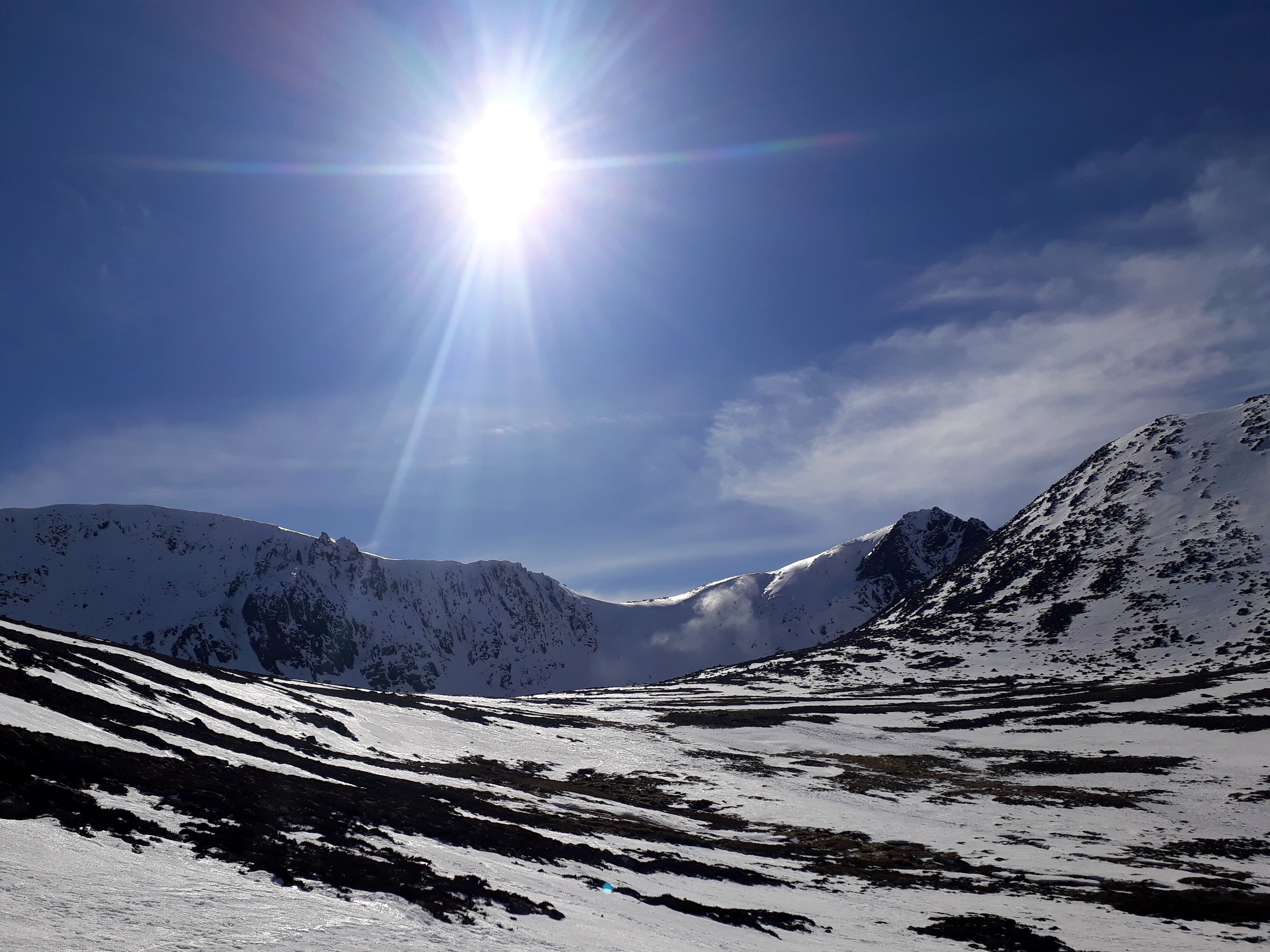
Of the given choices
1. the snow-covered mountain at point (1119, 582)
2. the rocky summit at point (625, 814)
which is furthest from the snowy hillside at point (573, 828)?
the snow-covered mountain at point (1119, 582)

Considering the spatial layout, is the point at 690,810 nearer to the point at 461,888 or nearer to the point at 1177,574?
the point at 461,888

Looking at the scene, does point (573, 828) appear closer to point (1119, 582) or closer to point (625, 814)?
point (625, 814)

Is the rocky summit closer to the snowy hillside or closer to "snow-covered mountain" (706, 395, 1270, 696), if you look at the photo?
the snowy hillside

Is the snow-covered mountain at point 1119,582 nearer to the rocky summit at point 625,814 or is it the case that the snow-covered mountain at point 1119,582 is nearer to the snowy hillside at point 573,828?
the rocky summit at point 625,814

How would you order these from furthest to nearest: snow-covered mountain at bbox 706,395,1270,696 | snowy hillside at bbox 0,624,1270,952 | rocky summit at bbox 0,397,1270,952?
snow-covered mountain at bbox 706,395,1270,696, rocky summit at bbox 0,397,1270,952, snowy hillside at bbox 0,624,1270,952

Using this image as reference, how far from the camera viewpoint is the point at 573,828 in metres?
28.3

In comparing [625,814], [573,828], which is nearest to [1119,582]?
[625,814]

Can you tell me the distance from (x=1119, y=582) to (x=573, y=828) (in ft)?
460

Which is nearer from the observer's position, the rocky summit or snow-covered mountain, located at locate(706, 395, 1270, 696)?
the rocky summit

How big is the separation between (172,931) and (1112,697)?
9256cm

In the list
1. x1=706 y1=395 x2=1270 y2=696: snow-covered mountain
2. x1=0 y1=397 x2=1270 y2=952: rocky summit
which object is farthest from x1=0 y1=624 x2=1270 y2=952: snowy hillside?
x1=706 y1=395 x2=1270 y2=696: snow-covered mountain

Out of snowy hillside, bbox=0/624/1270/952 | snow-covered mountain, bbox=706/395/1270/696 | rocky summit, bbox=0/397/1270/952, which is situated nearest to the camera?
snowy hillside, bbox=0/624/1270/952

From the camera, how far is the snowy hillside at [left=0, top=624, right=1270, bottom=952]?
11.9m

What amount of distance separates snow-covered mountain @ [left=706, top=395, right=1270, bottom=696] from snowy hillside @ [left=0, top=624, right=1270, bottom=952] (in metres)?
49.0
